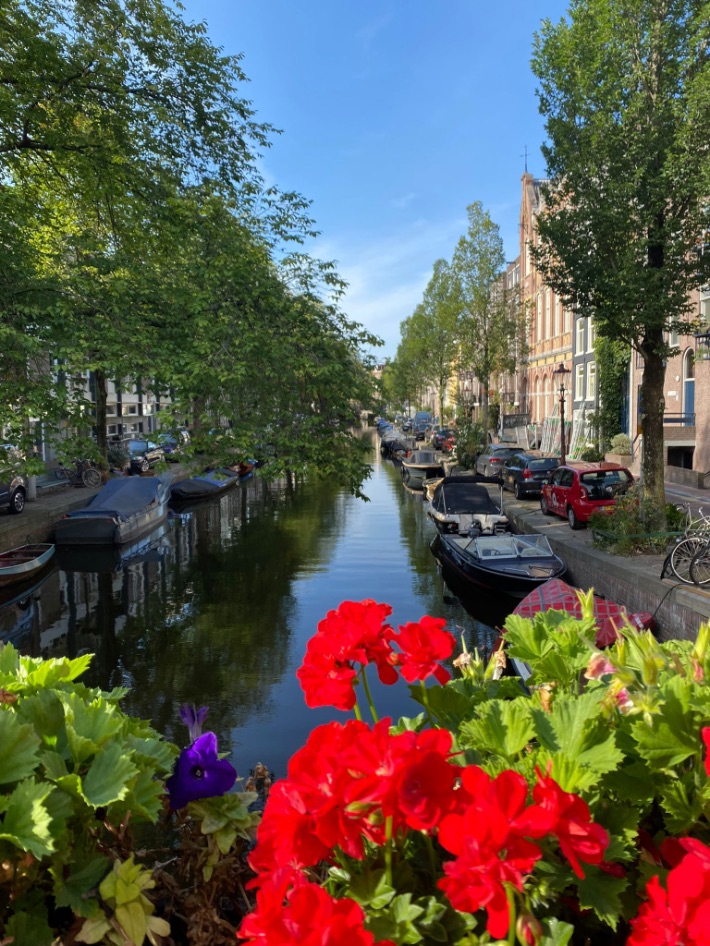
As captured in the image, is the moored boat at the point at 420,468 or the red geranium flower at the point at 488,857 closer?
the red geranium flower at the point at 488,857

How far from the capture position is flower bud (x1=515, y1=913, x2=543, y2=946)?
1237mm

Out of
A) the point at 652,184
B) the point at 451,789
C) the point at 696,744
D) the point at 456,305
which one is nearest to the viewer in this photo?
the point at 451,789

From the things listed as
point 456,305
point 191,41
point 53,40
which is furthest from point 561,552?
point 456,305

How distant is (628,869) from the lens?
1.61 m

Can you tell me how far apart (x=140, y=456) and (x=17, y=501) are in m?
13.7

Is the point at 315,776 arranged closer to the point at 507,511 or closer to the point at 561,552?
the point at 561,552

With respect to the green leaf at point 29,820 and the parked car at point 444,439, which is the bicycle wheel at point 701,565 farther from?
the parked car at point 444,439

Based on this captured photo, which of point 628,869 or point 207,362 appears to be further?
point 207,362

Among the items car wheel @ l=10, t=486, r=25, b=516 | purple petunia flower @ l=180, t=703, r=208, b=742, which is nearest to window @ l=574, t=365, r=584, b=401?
car wheel @ l=10, t=486, r=25, b=516

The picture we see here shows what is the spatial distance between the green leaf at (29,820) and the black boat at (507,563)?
12744 millimetres

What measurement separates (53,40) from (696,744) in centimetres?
1374

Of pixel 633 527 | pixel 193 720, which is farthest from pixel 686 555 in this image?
pixel 193 720

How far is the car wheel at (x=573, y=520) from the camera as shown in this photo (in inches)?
714

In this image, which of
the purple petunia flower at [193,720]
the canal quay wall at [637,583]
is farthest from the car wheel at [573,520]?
the purple petunia flower at [193,720]
